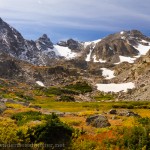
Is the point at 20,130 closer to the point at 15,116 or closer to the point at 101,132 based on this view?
the point at 101,132

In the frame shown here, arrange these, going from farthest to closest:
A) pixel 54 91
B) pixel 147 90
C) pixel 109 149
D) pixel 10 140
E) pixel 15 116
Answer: pixel 54 91 < pixel 147 90 < pixel 15 116 < pixel 109 149 < pixel 10 140

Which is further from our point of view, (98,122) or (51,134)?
(98,122)

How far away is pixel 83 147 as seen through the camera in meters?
29.8

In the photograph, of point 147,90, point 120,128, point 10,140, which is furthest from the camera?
point 147,90

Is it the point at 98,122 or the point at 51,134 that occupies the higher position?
the point at 98,122

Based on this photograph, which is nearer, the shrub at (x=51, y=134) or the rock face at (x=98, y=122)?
the shrub at (x=51, y=134)

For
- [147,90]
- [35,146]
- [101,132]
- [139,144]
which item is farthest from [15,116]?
[147,90]

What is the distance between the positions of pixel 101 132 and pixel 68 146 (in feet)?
21.7

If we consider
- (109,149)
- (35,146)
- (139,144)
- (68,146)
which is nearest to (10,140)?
(35,146)

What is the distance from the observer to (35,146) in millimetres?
29562

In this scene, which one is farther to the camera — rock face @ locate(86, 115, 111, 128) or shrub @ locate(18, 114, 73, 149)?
rock face @ locate(86, 115, 111, 128)

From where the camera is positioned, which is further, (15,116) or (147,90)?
(147,90)

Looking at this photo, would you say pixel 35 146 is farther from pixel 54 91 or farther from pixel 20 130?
pixel 54 91

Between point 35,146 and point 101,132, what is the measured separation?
931cm
